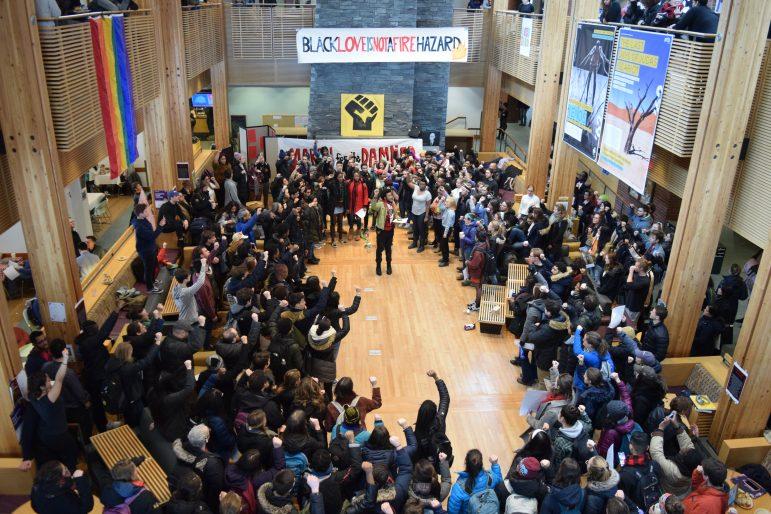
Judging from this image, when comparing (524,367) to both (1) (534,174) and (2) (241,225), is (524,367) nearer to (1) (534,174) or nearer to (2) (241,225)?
(2) (241,225)

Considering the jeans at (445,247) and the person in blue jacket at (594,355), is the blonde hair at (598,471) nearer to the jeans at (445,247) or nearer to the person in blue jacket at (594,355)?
the person in blue jacket at (594,355)

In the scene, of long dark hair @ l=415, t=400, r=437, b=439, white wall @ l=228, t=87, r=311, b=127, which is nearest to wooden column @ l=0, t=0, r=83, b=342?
long dark hair @ l=415, t=400, r=437, b=439

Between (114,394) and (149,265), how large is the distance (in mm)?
3983

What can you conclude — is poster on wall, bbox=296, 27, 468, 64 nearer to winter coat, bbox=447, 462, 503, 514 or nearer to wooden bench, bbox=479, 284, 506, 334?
wooden bench, bbox=479, 284, 506, 334

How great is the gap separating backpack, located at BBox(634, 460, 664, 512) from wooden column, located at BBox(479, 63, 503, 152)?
1541cm

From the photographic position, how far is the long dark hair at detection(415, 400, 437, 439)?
17.3 ft

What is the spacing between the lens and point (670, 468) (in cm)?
528

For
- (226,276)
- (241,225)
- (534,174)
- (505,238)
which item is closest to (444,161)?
(534,174)

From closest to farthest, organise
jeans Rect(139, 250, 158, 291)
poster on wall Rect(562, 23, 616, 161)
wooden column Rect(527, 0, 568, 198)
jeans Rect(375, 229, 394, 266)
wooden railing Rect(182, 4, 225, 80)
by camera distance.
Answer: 1. jeans Rect(139, 250, 158, 291)
2. poster on wall Rect(562, 23, 616, 161)
3. jeans Rect(375, 229, 394, 266)
4. wooden column Rect(527, 0, 568, 198)
5. wooden railing Rect(182, 4, 225, 80)

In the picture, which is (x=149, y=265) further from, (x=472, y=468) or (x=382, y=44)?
(x=382, y=44)

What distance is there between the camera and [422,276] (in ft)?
38.4

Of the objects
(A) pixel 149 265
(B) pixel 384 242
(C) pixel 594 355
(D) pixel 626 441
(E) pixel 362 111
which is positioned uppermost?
(E) pixel 362 111

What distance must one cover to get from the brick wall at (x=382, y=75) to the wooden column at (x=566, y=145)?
208 inches

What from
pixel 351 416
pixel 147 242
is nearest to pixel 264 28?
pixel 147 242
